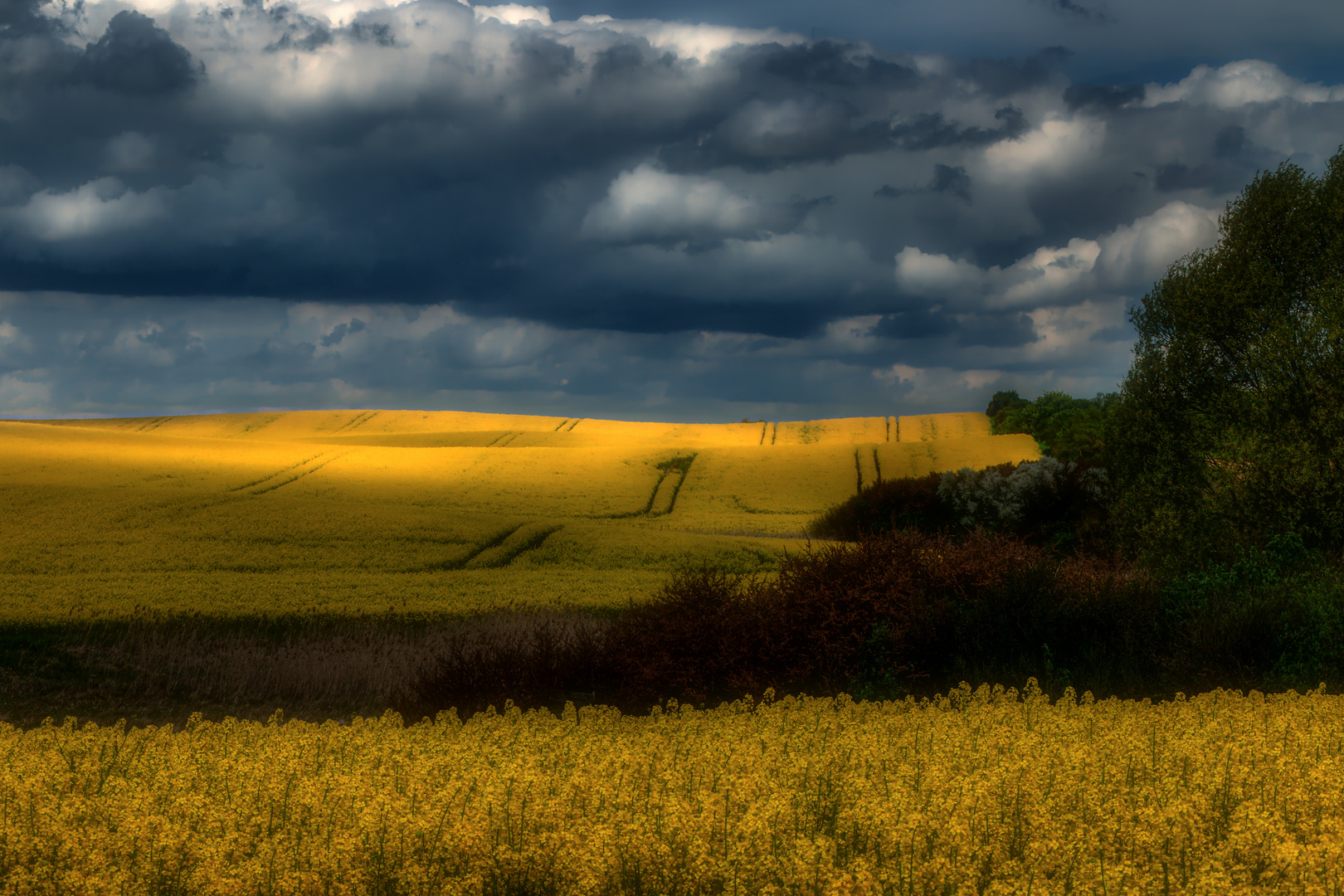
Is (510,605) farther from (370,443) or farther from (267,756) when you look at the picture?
(370,443)

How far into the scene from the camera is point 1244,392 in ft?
79.6

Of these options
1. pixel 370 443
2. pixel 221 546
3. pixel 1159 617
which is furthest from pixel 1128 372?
pixel 370 443

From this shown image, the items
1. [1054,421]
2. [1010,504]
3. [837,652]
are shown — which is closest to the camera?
[837,652]

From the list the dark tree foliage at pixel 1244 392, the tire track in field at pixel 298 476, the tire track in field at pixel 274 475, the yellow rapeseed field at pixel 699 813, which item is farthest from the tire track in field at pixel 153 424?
the yellow rapeseed field at pixel 699 813

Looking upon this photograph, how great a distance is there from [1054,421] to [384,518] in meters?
61.6

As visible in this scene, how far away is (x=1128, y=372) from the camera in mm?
27641

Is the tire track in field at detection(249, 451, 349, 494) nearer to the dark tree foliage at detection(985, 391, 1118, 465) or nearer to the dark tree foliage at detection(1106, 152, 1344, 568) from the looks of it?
the dark tree foliage at detection(1106, 152, 1344, 568)

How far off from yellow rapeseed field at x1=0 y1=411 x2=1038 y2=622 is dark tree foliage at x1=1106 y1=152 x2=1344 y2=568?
12.7m

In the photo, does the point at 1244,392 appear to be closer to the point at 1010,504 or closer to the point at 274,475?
the point at 1010,504

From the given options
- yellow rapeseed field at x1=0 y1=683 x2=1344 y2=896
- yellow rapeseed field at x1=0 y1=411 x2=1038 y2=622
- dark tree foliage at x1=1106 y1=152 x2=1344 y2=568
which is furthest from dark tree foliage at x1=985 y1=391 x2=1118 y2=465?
yellow rapeseed field at x1=0 y1=683 x2=1344 y2=896

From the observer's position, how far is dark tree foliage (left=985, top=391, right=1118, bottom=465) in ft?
216

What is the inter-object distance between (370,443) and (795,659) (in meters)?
86.4

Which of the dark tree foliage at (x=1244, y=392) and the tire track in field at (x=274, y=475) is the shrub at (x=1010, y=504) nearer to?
the dark tree foliage at (x=1244, y=392)

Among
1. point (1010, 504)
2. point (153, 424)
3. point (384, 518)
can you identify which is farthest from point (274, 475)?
point (153, 424)
